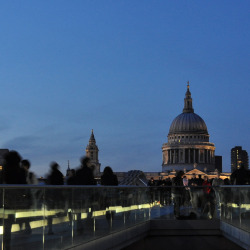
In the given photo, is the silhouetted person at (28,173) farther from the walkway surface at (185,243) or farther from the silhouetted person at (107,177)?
the silhouetted person at (107,177)

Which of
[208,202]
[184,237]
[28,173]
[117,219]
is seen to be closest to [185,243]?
[184,237]

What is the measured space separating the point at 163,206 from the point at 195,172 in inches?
6793

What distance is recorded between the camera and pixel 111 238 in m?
16.0

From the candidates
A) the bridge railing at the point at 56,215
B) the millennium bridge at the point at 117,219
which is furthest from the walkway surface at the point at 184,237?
the bridge railing at the point at 56,215

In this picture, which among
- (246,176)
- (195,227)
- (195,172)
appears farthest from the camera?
(195,172)

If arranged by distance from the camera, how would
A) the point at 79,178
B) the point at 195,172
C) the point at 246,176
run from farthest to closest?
the point at 195,172
the point at 246,176
the point at 79,178

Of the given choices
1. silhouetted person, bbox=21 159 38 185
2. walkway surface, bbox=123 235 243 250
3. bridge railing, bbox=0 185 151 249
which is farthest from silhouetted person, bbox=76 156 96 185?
walkway surface, bbox=123 235 243 250

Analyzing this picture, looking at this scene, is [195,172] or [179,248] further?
[195,172]

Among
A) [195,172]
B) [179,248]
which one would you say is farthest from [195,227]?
[195,172]

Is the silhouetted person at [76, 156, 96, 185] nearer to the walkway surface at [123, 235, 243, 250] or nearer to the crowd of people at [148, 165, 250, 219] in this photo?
the walkway surface at [123, 235, 243, 250]

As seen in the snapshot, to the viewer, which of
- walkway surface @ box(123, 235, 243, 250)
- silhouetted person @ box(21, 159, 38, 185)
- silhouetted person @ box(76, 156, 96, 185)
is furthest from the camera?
walkway surface @ box(123, 235, 243, 250)

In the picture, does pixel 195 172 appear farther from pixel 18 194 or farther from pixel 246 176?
pixel 18 194

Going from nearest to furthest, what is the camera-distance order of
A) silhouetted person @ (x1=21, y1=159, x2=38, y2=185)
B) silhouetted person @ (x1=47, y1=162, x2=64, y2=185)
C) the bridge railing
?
the bridge railing < silhouetted person @ (x1=21, y1=159, x2=38, y2=185) < silhouetted person @ (x1=47, y1=162, x2=64, y2=185)

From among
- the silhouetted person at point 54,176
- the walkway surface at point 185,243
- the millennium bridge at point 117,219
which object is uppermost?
the silhouetted person at point 54,176
